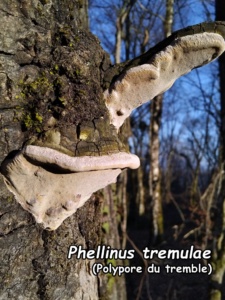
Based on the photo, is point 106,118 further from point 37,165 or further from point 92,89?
point 37,165

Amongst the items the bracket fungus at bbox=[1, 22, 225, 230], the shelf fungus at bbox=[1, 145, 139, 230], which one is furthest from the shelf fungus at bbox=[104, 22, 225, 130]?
the shelf fungus at bbox=[1, 145, 139, 230]

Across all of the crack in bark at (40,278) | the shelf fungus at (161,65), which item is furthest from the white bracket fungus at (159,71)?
the crack in bark at (40,278)

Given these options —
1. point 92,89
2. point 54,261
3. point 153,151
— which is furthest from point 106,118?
point 153,151

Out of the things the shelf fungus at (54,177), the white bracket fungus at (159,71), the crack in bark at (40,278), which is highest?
the white bracket fungus at (159,71)

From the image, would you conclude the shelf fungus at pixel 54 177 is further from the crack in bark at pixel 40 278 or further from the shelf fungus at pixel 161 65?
the shelf fungus at pixel 161 65

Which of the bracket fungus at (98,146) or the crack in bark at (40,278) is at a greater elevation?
the bracket fungus at (98,146)

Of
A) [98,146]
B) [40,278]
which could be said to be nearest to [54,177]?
[98,146]
